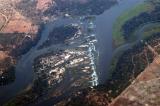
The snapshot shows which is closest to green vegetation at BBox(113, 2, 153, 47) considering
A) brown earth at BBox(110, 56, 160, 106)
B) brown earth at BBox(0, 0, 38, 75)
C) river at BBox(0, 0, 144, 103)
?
river at BBox(0, 0, 144, 103)

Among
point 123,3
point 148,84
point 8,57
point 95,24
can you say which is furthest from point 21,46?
point 148,84

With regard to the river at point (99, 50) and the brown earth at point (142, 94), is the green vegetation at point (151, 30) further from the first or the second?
the brown earth at point (142, 94)

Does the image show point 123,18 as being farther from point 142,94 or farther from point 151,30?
point 142,94

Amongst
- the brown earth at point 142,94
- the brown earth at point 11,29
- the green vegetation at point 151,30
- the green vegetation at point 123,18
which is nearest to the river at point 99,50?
the green vegetation at point 123,18

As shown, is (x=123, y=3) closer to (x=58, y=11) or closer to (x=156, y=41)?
(x=58, y=11)

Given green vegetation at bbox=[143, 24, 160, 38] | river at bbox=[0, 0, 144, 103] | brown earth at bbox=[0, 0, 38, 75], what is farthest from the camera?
green vegetation at bbox=[143, 24, 160, 38]

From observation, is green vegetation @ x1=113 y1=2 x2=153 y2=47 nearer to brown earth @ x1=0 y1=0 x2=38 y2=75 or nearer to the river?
the river

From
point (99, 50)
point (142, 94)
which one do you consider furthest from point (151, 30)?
point (142, 94)
